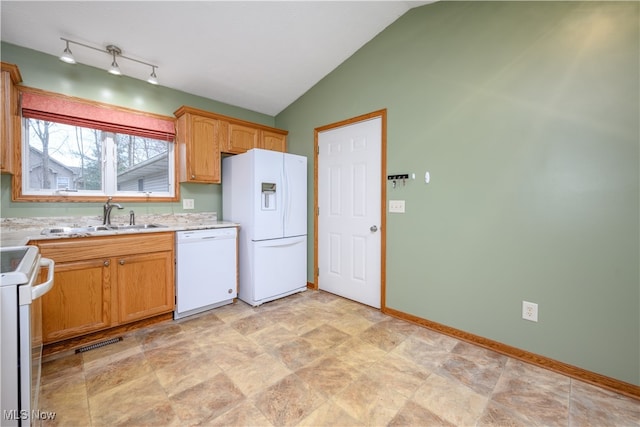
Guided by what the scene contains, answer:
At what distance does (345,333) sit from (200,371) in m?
1.18

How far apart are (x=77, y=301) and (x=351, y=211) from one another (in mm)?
2559

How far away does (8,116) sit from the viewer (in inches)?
82.8

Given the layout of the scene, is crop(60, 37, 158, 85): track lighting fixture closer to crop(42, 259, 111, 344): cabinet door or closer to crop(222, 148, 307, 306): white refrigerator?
crop(222, 148, 307, 306): white refrigerator

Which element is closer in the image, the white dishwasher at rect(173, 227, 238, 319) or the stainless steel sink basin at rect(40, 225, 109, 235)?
the stainless steel sink basin at rect(40, 225, 109, 235)

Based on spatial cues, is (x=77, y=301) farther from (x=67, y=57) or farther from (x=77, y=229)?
(x=67, y=57)

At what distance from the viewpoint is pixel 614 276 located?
68.5 inches

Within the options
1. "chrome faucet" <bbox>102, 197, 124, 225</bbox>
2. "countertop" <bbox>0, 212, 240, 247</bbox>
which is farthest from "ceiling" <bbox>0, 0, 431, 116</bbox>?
"countertop" <bbox>0, 212, 240, 247</bbox>

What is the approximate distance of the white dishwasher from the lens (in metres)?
2.65

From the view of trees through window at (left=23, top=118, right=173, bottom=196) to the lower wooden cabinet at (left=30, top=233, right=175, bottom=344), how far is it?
2.65ft

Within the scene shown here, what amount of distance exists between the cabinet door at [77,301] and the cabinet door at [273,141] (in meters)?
2.16

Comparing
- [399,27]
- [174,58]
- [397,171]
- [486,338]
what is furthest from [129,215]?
[486,338]

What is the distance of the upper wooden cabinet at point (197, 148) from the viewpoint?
2.99 metres

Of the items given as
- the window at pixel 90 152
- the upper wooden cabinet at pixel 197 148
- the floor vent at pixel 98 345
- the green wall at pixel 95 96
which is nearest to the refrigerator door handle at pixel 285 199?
the upper wooden cabinet at pixel 197 148

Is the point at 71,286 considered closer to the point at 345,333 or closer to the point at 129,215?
the point at 129,215
